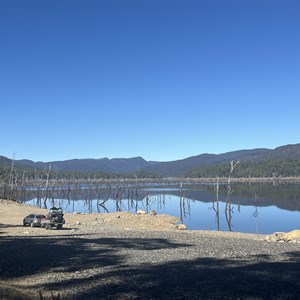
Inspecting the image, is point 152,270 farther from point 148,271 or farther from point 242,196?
point 242,196

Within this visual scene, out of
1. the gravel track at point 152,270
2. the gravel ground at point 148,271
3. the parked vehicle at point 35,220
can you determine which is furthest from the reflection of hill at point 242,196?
the gravel track at point 152,270

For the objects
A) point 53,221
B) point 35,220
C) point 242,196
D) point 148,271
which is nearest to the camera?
point 148,271

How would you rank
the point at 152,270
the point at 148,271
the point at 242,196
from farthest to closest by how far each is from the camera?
the point at 242,196
the point at 152,270
the point at 148,271

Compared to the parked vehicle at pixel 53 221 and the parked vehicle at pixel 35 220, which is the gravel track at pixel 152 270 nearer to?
the parked vehicle at pixel 53 221

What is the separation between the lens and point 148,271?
13141 millimetres

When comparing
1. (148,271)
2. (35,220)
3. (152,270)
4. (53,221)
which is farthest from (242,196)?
(148,271)

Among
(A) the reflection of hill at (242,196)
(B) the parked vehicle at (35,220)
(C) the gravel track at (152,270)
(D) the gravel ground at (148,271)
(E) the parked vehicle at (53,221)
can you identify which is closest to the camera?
(D) the gravel ground at (148,271)

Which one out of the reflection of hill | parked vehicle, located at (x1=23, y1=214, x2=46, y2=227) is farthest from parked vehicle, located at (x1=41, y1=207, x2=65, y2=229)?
the reflection of hill

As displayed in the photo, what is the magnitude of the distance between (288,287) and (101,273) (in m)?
5.52

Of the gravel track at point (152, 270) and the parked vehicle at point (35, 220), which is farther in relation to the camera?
the parked vehicle at point (35, 220)

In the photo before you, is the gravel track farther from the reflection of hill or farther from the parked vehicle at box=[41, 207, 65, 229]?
the reflection of hill

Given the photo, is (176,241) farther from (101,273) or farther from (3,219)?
(3,219)

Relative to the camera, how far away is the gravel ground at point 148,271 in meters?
10.4

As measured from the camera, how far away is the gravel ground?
1042 cm
